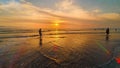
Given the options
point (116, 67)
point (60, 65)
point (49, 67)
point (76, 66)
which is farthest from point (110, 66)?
point (49, 67)

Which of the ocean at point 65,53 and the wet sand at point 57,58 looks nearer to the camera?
the wet sand at point 57,58

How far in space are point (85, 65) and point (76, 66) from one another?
0.63 meters

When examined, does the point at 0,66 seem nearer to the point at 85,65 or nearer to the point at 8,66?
the point at 8,66

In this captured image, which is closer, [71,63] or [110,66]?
[110,66]

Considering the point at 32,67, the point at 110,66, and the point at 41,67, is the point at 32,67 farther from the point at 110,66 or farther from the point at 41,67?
the point at 110,66

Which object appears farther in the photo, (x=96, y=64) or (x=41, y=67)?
(x=96, y=64)

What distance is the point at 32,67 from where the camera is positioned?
28.6ft

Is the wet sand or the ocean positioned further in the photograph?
the ocean

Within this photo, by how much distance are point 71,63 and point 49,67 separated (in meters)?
1.62

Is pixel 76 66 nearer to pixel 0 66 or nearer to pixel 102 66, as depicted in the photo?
pixel 102 66

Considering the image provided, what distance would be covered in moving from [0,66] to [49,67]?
286cm

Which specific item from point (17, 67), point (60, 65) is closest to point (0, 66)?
point (17, 67)

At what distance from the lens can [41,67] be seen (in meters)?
8.76

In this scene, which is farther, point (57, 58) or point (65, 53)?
point (65, 53)
